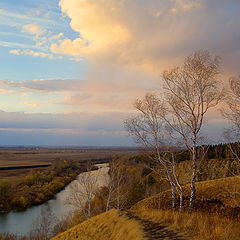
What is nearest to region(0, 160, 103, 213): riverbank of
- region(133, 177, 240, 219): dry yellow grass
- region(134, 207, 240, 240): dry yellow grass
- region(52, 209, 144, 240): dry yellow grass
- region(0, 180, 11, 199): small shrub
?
region(0, 180, 11, 199): small shrub

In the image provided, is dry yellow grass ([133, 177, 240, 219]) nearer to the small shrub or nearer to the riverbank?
the riverbank

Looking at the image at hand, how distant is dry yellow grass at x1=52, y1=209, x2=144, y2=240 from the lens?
25.5 feet

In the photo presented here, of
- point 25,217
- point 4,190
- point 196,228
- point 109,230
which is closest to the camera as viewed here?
point 196,228

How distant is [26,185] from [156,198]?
45722 mm

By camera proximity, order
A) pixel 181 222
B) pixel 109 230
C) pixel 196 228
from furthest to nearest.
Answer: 1. pixel 109 230
2. pixel 181 222
3. pixel 196 228

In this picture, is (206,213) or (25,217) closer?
(206,213)

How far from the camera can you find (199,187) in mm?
18141

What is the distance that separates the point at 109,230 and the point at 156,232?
247 centimetres

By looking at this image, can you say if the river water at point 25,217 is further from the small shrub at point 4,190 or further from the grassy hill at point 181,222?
the grassy hill at point 181,222

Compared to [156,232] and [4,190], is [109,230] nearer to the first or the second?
[156,232]

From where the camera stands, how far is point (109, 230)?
29.5ft

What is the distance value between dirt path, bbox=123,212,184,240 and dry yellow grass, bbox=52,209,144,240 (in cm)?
22

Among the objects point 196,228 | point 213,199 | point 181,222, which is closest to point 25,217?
point 213,199

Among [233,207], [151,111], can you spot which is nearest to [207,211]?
[233,207]
